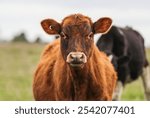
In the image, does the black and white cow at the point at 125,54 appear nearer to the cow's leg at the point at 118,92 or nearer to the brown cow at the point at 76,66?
the cow's leg at the point at 118,92

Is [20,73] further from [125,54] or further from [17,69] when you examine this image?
[125,54]

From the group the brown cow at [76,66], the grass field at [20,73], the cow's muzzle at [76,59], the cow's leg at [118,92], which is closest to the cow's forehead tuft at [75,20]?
the brown cow at [76,66]

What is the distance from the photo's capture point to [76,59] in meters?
8.04

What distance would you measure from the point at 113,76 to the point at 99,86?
38.6 inches

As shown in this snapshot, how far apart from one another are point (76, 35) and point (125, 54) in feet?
17.9

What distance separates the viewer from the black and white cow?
13184mm

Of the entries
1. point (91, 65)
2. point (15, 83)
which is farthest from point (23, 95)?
point (91, 65)

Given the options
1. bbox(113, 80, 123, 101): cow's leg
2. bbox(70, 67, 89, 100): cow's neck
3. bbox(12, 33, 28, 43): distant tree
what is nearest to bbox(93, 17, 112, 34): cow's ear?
bbox(70, 67, 89, 100): cow's neck

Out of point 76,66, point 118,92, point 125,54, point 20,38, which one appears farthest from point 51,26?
point 20,38

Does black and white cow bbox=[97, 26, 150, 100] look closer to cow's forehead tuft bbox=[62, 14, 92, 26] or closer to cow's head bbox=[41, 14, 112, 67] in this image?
cow's head bbox=[41, 14, 112, 67]

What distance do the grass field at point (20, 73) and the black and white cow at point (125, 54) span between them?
0.82 m

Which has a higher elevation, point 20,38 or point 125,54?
point 125,54

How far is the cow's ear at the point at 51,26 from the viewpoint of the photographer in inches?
346

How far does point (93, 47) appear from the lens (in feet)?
28.5
